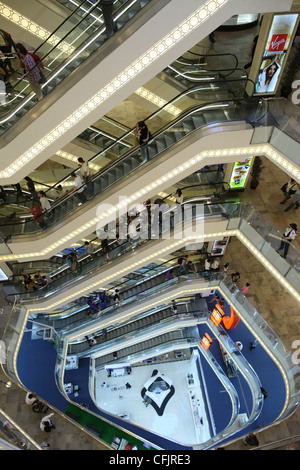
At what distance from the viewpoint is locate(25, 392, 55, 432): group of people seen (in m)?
12.0

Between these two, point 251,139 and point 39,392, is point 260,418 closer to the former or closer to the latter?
point 39,392

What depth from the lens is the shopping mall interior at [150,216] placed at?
7836 millimetres

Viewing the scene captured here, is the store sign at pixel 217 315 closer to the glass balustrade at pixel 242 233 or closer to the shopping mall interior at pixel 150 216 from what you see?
the shopping mall interior at pixel 150 216

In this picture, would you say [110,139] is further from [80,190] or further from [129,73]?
[129,73]

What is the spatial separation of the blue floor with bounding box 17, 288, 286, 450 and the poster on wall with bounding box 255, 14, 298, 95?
31.2 ft

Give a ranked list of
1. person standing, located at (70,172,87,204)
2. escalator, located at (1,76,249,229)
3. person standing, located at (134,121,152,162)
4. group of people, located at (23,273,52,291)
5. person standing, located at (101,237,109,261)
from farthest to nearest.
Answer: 1. group of people, located at (23,273,52,291)
2. person standing, located at (101,237,109,261)
3. person standing, located at (70,172,87,204)
4. escalator, located at (1,76,249,229)
5. person standing, located at (134,121,152,162)

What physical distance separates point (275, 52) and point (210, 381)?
14468 millimetres

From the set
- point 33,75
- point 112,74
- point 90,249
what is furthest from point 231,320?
point 33,75

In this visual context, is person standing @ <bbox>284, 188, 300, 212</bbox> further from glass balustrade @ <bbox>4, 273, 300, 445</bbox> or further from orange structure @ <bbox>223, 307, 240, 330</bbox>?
orange structure @ <bbox>223, 307, 240, 330</bbox>

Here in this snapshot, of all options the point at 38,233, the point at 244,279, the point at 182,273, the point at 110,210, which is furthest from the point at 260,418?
the point at 38,233

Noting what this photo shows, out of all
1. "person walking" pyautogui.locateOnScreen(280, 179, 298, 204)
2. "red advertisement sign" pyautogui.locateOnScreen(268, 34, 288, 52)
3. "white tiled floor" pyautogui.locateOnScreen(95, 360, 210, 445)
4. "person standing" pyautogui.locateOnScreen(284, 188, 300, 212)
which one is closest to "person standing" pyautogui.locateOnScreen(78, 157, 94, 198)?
"red advertisement sign" pyautogui.locateOnScreen(268, 34, 288, 52)

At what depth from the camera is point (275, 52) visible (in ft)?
28.2

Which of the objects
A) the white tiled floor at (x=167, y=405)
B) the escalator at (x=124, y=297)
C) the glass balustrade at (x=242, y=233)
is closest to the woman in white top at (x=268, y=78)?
the glass balustrade at (x=242, y=233)

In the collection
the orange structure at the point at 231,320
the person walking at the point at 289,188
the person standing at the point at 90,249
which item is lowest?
the orange structure at the point at 231,320
